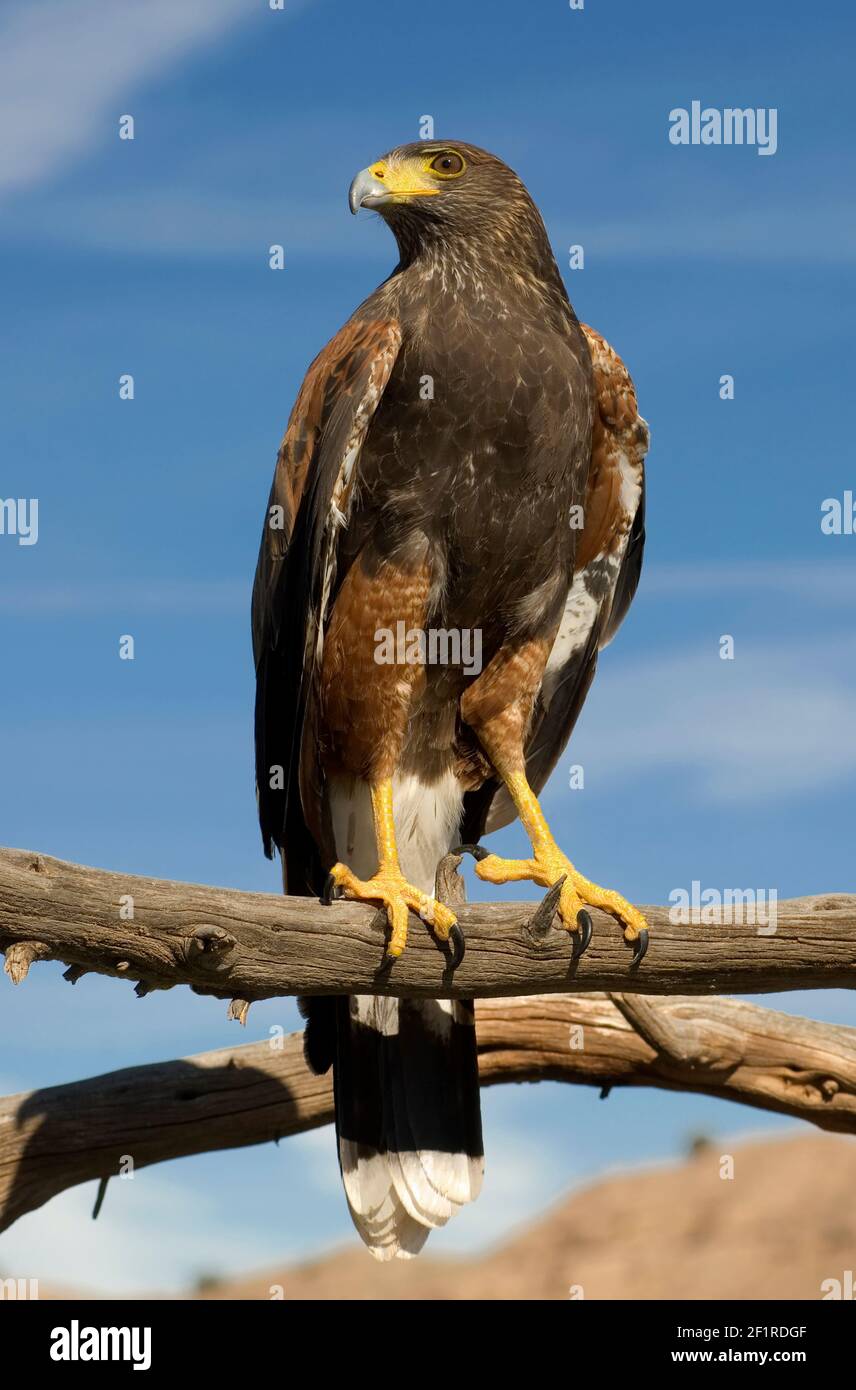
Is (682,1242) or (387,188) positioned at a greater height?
(387,188)

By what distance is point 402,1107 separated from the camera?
19.5ft

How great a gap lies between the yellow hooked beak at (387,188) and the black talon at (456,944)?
10.5 feet

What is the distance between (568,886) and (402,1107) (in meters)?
1.34

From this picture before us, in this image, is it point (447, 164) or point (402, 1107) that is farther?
point (447, 164)

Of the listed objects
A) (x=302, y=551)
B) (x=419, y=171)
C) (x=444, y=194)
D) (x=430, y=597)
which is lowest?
(x=430, y=597)

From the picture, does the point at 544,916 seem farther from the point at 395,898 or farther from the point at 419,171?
the point at 419,171

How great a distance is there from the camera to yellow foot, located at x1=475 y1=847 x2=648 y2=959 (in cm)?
525

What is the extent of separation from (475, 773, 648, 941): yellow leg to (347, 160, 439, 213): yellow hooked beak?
257 centimetres

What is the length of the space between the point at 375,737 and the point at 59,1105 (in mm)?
3188

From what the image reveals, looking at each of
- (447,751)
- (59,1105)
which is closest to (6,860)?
(447,751)

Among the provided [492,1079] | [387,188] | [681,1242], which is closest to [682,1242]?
[681,1242]

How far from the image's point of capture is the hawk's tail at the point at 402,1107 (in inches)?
233

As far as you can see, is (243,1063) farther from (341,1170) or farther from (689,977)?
(689,977)
